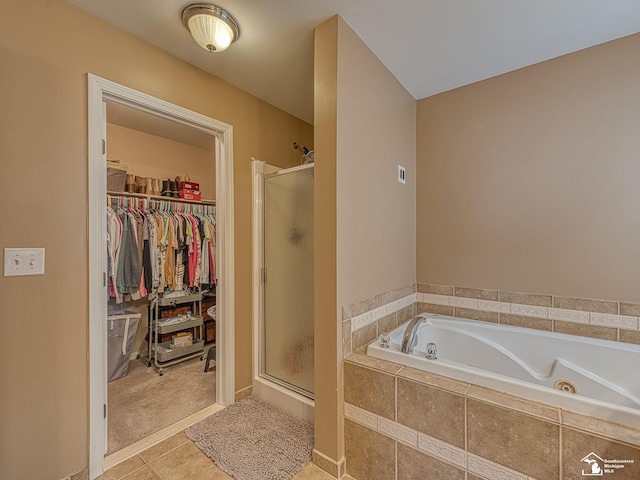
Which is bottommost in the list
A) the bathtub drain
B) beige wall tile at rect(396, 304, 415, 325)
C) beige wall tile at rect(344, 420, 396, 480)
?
beige wall tile at rect(344, 420, 396, 480)

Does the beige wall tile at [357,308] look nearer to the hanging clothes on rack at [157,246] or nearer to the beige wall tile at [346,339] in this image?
the beige wall tile at [346,339]

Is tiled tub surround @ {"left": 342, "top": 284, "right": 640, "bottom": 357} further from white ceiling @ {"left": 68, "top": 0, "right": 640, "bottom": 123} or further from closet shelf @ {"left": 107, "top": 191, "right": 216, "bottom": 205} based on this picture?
closet shelf @ {"left": 107, "top": 191, "right": 216, "bottom": 205}

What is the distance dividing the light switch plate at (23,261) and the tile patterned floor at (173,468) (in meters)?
1.10

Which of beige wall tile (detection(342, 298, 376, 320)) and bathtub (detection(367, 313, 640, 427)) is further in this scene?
beige wall tile (detection(342, 298, 376, 320))

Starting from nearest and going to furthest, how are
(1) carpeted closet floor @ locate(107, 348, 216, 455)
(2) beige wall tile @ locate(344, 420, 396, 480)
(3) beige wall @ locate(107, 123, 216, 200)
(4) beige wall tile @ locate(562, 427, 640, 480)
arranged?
(4) beige wall tile @ locate(562, 427, 640, 480), (2) beige wall tile @ locate(344, 420, 396, 480), (1) carpeted closet floor @ locate(107, 348, 216, 455), (3) beige wall @ locate(107, 123, 216, 200)

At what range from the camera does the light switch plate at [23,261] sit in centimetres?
119

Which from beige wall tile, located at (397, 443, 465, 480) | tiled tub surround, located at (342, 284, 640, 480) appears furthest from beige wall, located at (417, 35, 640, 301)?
beige wall tile, located at (397, 443, 465, 480)

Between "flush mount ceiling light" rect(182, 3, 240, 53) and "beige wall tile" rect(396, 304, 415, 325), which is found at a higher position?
"flush mount ceiling light" rect(182, 3, 240, 53)

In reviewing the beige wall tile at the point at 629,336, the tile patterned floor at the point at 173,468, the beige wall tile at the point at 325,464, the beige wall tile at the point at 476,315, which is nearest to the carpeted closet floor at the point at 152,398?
the tile patterned floor at the point at 173,468

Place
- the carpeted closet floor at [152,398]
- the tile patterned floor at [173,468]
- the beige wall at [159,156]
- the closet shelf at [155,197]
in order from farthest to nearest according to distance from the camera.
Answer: the beige wall at [159,156]
the closet shelf at [155,197]
the carpeted closet floor at [152,398]
the tile patterned floor at [173,468]

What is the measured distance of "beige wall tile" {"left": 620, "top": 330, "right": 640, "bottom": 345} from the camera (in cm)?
160

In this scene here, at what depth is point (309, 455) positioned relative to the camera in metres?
1.57

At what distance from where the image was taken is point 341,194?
1476 mm

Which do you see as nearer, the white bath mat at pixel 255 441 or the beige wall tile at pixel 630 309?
the white bath mat at pixel 255 441
